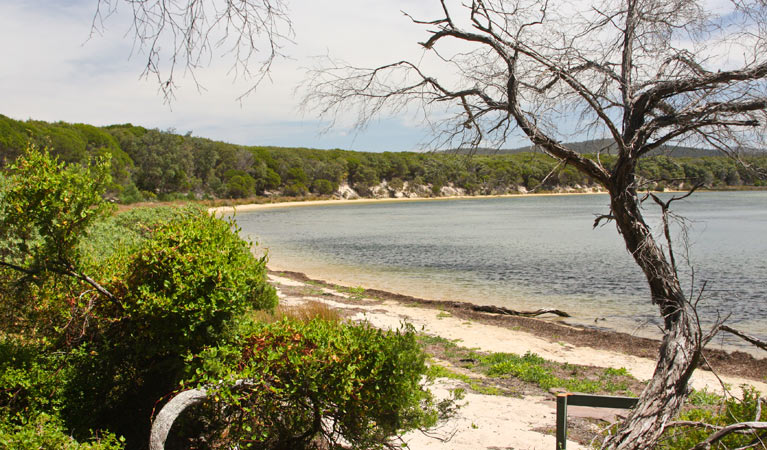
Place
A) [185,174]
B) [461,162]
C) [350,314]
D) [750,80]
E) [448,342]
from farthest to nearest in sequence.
A: [185,174] → [350,314] → [448,342] → [461,162] → [750,80]

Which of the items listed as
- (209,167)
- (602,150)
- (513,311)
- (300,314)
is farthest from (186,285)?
(209,167)

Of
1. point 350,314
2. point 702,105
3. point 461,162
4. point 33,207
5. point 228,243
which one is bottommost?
point 350,314

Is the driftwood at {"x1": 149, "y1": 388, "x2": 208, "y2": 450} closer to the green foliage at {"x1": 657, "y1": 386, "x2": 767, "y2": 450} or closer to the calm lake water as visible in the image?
the green foliage at {"x1": 657, "y1": 386, "x2": 767, "y2": 450}

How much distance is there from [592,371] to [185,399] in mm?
6814

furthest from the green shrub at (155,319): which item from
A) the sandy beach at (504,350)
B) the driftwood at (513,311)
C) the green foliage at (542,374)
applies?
the driftwood at (513,311)

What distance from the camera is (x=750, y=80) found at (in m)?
3.53

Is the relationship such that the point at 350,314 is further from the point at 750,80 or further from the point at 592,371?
the point at 750,80

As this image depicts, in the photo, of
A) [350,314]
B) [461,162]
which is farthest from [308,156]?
[461,162]

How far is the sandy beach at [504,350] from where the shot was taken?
4805 mm

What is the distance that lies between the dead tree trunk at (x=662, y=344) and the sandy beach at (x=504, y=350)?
84 centimetres

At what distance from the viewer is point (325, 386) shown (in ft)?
10.6

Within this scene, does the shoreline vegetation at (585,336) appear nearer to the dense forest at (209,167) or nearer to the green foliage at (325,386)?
the green foliage at (325,386)

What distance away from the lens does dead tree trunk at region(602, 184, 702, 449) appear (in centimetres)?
303

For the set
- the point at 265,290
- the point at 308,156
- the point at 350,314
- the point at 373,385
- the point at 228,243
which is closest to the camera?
the point at 373,385
